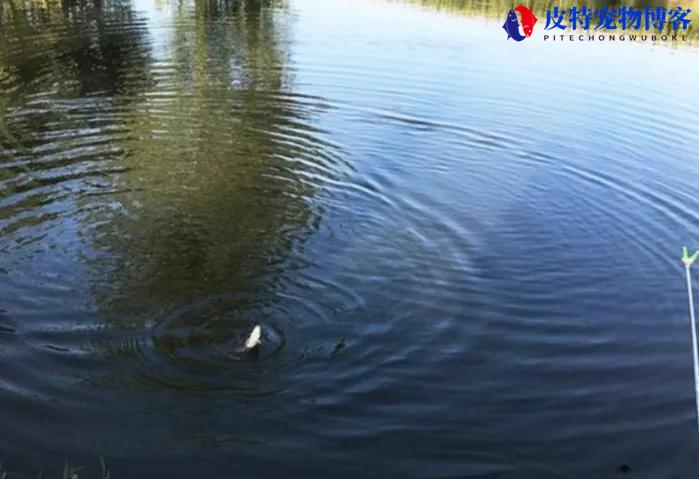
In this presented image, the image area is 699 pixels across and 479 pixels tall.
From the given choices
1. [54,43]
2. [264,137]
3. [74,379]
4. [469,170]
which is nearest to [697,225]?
[469,170]

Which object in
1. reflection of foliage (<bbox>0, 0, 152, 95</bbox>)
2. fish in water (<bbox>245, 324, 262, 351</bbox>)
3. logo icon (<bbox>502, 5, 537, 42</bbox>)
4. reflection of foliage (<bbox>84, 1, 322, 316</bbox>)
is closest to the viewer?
fish in water (<bbox>245, 324, 262, 351</bbox>)

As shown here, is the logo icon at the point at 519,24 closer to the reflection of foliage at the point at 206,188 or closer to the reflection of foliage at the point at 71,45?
the reflection of foliage at the point at 206,188

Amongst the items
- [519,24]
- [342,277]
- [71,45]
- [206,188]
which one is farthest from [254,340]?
[519,24]

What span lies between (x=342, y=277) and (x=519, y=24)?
29245 millimetres

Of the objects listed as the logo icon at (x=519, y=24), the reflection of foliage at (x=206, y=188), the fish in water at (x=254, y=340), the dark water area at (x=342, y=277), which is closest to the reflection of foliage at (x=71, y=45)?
the dark water area at (x=342, y=277)

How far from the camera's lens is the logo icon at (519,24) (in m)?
33.6

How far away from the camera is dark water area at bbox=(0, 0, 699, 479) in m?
7.64

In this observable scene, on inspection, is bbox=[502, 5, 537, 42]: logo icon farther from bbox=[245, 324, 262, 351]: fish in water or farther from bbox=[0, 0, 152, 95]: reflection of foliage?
bbox=[245, 324, 262, 351]: fish in water

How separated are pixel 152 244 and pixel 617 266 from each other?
8449 mm

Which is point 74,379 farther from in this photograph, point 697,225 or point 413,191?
point 697,225

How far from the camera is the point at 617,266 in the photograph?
11.9 metres

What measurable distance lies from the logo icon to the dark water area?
37.6ft

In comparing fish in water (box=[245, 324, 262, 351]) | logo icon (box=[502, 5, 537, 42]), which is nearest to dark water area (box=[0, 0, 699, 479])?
fish in water (box=[245, 324, 262, 351])

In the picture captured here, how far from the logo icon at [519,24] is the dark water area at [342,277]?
11449mm
